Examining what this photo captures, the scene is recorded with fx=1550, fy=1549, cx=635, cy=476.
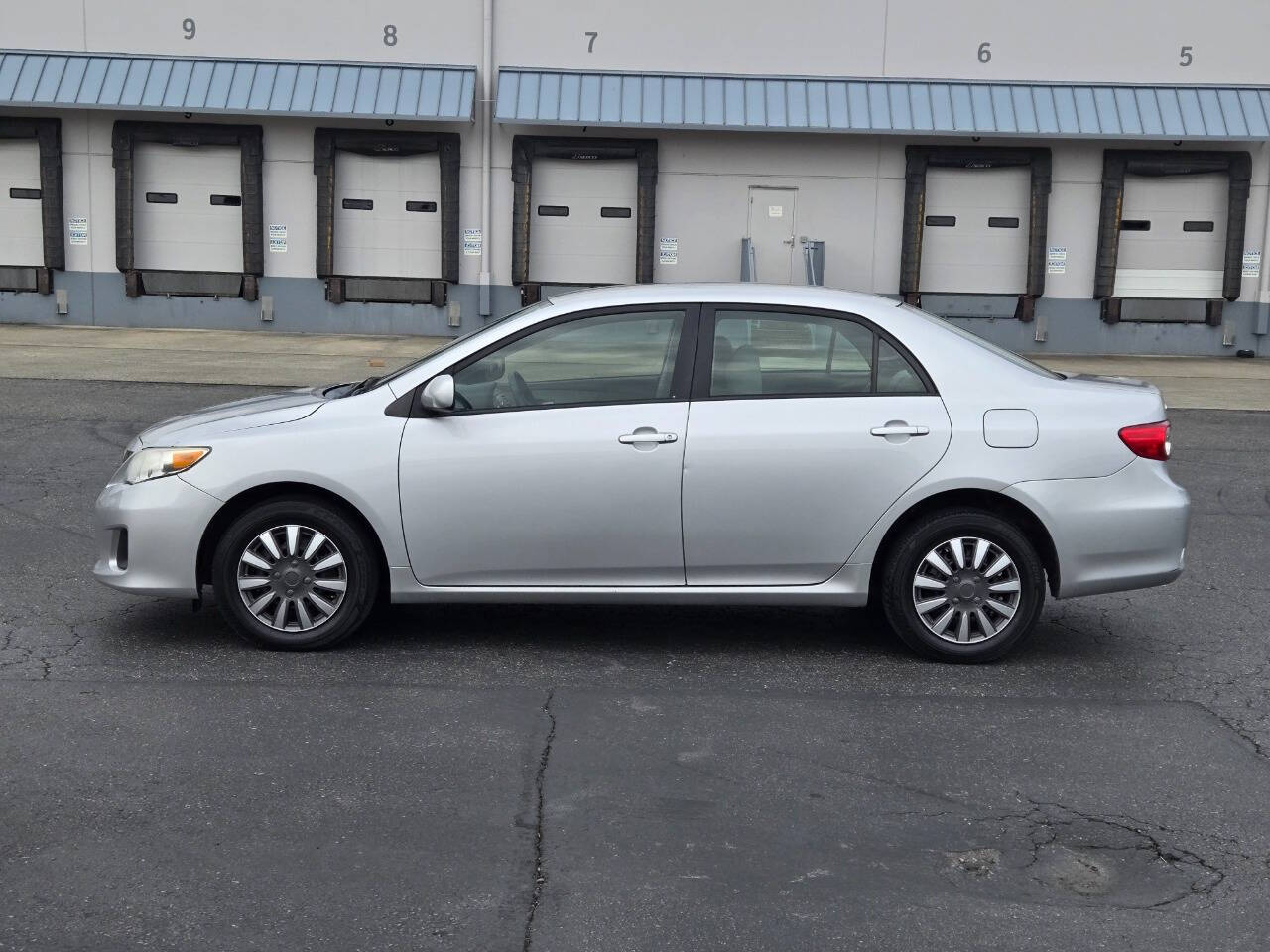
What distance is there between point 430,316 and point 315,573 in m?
16.5

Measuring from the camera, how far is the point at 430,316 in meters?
22.7

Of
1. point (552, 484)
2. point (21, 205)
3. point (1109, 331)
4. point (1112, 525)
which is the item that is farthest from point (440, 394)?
point (21, 205)

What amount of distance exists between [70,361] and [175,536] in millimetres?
12312

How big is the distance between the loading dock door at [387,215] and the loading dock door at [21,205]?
4421mm

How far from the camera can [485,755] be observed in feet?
17.5

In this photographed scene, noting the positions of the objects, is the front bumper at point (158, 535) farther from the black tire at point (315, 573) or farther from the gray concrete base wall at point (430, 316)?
the gray concrete base wall at point (430, 316)

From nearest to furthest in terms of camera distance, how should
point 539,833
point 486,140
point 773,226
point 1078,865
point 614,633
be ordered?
1. point 1078,865
2. point 539,833
3. point 614,633
4. point 486,140
5. point 773,226

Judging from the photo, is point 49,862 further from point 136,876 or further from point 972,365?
point 972,365

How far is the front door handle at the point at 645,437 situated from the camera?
21.0 ft

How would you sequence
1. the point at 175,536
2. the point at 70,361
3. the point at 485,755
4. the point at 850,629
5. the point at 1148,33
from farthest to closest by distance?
the point at 1148,33 → the point at 70,361 → the point at 850,629 → the point at 175,536 → the point at 485,755

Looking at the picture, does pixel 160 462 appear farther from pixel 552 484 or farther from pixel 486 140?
pixel 486 140

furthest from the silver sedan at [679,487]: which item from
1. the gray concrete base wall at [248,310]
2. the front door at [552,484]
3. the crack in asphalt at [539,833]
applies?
the gray concrete base wall at [248,310]

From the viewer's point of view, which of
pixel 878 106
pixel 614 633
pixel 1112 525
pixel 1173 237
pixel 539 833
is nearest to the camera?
pixel 539 833

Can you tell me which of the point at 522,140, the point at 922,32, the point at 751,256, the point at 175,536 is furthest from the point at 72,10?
the point at 175,536
